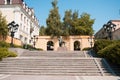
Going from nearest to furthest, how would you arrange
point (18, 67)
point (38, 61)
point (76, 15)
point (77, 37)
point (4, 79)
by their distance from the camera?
point (4, 79) → point (18, 67) → point (38, 61) → point (77, 37) → point (76, 15)

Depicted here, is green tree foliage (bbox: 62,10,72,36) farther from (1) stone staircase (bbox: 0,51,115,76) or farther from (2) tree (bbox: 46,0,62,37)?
(1) stone staircase (bbox: 0,51,115,76)

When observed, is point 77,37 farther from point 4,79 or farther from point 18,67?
point 4,79

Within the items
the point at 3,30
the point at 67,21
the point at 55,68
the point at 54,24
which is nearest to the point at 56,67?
the point at 55,68

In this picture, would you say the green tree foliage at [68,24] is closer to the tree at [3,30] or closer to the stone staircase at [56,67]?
the tree at [3,30]

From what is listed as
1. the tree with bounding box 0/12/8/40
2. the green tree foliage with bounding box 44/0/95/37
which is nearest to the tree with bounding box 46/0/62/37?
the green tree foliage with bounding box 44/0/95/37

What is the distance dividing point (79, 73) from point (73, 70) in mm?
791

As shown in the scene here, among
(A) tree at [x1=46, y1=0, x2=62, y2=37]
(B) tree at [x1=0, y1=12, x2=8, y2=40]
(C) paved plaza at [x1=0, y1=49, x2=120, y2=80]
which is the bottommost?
(C) paved plaza at [x1=0, y1=49, x2=120, y2=80]

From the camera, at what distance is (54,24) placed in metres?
47.6

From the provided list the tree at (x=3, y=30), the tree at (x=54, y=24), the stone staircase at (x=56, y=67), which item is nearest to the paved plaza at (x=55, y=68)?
the stone staircase at (x=56, y=67)

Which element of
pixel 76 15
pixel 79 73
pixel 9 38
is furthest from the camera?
pixel 76 15

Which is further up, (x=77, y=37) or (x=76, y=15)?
(x=76, y=15)

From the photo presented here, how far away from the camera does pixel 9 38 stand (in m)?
32.7

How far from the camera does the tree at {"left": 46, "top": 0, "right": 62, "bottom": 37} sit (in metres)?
47.4

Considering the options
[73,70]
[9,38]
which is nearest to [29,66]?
[73,70]
